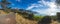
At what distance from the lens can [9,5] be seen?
1714 millimetres

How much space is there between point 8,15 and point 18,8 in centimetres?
17

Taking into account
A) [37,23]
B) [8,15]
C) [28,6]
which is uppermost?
[28,6]

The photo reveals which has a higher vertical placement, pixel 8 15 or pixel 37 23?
pixel 8 15

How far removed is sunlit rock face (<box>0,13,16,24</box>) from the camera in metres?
1.70

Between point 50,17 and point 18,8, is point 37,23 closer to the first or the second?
point 50,17

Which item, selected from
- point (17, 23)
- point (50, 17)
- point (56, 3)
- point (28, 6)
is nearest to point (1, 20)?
point (17, 23)

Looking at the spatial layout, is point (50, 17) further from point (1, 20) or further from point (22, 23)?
point (1, 20)

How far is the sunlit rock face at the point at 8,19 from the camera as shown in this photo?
1.70m

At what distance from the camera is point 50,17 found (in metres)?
1.73

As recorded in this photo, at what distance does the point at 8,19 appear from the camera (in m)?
1.72

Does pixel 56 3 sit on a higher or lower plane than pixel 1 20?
higher

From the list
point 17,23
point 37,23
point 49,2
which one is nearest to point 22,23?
point 17,23

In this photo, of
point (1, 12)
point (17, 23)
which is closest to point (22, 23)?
point (17, 23)

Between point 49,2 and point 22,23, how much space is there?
0.48 metres
